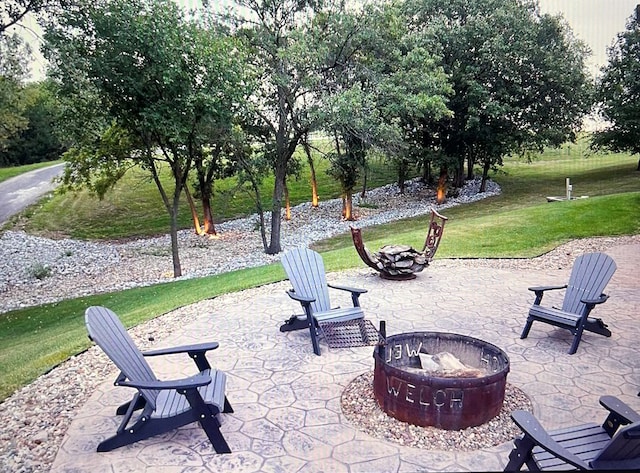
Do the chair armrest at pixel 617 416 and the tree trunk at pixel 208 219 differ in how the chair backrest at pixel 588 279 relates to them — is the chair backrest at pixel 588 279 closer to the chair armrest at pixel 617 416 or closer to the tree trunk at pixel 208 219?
the chair armrest at pixel 617 416

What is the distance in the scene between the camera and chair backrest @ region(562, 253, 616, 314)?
4121 millimetres

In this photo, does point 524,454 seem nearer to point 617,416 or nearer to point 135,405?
point 617,416

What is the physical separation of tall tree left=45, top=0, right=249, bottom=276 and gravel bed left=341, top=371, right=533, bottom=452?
6.13 metres

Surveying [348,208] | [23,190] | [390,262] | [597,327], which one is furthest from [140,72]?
[23,190]

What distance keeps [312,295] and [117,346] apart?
2048mm

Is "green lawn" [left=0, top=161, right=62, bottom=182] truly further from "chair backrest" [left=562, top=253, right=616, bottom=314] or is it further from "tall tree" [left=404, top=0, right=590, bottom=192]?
"chair backrest" [left=562, top=253, right=616, bottom=314]

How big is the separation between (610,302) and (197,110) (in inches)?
275

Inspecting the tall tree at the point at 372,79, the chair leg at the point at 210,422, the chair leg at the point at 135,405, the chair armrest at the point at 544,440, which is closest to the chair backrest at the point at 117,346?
the chair leg at the point at 135,405

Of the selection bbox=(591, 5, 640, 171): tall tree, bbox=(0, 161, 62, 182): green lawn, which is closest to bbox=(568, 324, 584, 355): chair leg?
bbox=(591, 5, 640, 171): tall tree

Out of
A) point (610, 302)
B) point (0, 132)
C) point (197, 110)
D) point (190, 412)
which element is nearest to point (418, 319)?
point (610, 302)

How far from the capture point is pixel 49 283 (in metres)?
9.58

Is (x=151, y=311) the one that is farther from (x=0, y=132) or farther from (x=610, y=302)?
(x=0, y=132)

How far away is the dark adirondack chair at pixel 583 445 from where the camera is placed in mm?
1754

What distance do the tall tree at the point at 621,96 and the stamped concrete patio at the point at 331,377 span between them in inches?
263
